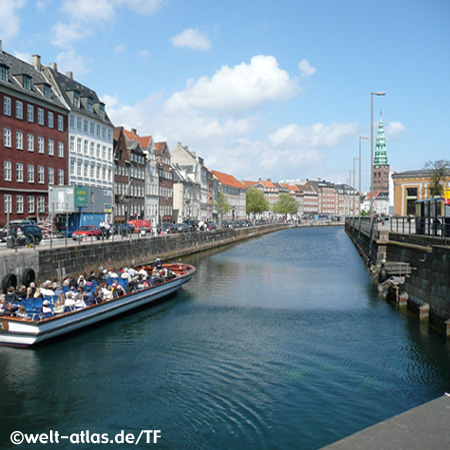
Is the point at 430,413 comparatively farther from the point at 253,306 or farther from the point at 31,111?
the point at 31,111

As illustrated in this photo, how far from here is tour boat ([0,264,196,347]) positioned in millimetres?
18500

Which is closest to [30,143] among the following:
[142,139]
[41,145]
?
[41,145]

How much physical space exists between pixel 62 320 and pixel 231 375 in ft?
26.5

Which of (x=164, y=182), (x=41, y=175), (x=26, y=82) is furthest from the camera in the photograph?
(x=164, y=182)

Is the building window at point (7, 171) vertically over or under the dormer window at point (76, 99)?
under

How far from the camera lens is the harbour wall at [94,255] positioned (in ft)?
88.4

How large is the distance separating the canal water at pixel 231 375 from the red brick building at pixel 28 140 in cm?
2392

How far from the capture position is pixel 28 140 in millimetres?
46344

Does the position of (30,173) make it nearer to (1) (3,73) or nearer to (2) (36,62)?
(1) (3,73)

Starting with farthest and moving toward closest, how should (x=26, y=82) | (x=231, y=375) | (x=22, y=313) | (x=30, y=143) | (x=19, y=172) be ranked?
(x=30, y=143) < (x=26, y=82) < (x=19, y=172) < (x=22, y=313) < (x=231, y=375)

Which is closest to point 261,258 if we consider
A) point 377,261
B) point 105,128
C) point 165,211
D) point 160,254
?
point 160,254

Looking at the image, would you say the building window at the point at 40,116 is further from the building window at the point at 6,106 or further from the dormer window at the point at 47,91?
the building window at the point at 6,106

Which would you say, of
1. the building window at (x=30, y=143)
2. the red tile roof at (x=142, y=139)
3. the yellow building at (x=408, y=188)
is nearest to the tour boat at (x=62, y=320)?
the building window at (x=30, y=143)

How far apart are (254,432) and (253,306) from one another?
15448 millimetres
